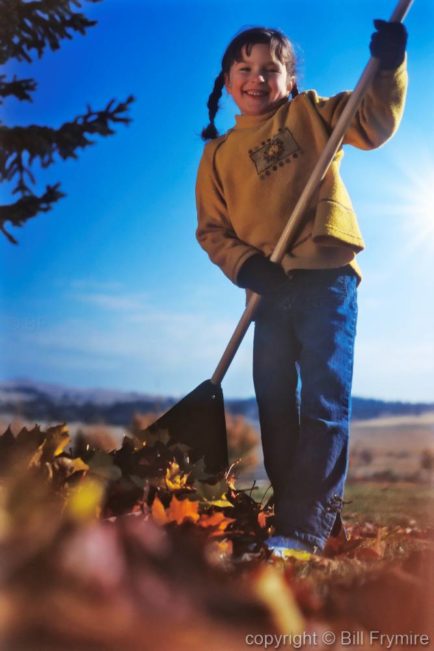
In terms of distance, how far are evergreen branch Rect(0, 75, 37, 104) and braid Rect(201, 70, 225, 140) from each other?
1.06ft

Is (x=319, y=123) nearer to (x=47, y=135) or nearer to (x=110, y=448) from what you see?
(x=47, y=135)

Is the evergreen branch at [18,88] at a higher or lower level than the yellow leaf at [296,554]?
higher

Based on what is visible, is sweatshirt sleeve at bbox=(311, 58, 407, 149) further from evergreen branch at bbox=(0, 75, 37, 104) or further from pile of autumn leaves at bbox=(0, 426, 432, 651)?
pile of autumn leaves at bbox=(0, 426, 432, 651)

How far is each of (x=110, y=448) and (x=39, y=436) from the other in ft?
0.81

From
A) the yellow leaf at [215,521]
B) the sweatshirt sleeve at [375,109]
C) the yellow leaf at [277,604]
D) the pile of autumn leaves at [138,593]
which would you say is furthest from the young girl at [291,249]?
the yellow leaf at [277,604]

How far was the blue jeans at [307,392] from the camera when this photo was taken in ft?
4.53

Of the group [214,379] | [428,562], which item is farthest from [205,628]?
[214,379]

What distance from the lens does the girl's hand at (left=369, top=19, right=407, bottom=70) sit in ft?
4.16

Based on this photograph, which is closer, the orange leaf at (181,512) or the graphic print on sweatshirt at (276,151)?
the orange leaf at (181,512)

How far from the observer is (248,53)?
1.39 meters

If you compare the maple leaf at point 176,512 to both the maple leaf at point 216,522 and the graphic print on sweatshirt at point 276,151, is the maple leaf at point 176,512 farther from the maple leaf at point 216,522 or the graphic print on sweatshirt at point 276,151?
the graphic print on sweatshirt at point 276,151

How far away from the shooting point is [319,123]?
1462mm

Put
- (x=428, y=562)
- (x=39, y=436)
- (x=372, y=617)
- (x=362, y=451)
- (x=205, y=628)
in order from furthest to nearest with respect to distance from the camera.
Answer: (x=362, y=451), (x=39, y=436), (x=428, y=562), (x=372, y=617), (x=205, y=628)

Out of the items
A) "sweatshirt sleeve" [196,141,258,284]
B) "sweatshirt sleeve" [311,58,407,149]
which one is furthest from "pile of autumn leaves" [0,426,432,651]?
"sweatshirt sleeve" [311,58,407,149]
